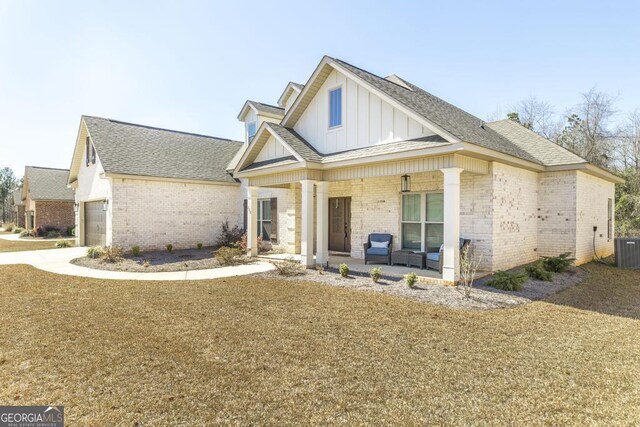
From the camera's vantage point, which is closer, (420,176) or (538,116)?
(420,176)

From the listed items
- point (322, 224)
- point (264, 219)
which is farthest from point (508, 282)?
Result: point (264, 219)

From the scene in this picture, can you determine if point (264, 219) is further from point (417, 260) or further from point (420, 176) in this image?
point (417, 260)

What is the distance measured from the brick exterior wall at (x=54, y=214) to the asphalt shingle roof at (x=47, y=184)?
1.91ft

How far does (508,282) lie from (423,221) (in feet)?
11.7

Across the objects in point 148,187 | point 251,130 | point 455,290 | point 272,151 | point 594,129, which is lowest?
point 455,290

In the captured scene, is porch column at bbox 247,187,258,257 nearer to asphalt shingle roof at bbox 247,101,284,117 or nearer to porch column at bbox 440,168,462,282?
asphalt shingle roof at bbox 247,101,284,117

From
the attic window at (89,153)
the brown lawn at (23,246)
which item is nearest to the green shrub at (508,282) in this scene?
the attic window at (89,153)

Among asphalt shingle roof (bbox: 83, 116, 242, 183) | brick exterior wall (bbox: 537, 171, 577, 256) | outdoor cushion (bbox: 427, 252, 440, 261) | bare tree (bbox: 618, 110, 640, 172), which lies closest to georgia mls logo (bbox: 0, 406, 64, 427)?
outdoor cushion (bbox: 427, 252, 440, 261)

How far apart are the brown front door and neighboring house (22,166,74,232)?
26.2m

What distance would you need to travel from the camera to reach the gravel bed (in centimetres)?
714

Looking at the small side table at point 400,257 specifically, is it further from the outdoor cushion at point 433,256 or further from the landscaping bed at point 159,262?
the landscaping bed at point 159,262

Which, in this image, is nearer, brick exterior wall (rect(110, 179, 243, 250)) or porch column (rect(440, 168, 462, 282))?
porch column (rect(440, 168, 462, 282))

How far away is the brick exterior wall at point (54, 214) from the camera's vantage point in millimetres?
29875

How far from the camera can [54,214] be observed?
30.3 meters
